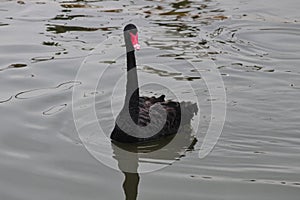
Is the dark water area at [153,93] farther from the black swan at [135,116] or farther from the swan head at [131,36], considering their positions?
the swan head at [131,36]

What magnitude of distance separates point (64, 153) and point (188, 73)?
8.08ft

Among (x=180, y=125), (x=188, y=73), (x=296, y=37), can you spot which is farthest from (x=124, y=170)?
(x=296, y=37)

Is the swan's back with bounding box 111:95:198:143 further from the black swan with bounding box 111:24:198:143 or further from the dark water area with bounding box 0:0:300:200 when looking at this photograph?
the dark water area with bounding box 0:0:300:200

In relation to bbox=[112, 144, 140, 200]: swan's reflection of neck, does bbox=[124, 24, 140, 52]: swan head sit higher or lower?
higher

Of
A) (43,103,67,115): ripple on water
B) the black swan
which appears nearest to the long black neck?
the black swan

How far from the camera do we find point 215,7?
10.4 meters

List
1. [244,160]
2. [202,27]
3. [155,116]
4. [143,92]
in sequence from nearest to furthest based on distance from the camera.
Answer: [244,160] → [155,116] → [143,92] → [202,27]

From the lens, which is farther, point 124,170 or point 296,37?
point 296,37

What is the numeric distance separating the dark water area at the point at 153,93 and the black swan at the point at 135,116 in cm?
16

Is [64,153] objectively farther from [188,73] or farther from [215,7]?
[215,7]

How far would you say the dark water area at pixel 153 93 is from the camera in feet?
14.1

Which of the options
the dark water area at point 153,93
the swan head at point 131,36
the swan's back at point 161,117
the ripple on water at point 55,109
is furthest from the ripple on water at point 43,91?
the swan head at point 131,36

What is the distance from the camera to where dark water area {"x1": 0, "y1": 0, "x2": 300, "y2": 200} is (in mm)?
4293

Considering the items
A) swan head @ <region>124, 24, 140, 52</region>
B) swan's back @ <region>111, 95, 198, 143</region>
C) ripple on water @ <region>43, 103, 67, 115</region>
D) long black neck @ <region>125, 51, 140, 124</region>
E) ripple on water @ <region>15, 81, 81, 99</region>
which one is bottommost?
ripple on water @ <region>43, 103, 67, 115</region>
